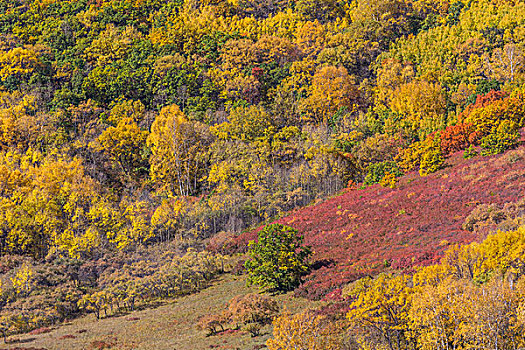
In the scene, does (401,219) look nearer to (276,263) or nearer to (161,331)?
(276,263)

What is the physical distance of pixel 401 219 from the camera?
166 ft

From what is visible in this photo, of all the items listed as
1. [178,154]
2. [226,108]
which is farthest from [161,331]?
[226,108]

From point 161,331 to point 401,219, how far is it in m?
25.8

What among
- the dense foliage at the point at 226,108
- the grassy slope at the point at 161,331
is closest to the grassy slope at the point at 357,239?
the grassy slope at the point at 161,331

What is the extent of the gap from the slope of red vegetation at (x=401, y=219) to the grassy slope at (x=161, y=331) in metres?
7.27

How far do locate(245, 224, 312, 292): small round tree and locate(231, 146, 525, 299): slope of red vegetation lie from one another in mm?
1499

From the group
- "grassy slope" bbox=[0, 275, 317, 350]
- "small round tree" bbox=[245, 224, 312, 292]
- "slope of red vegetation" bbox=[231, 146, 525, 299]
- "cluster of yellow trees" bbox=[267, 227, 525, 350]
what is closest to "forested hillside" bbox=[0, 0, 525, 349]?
"slope of red vegetation" bbox=[231, 146, 525, 299]

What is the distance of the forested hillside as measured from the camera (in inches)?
1951

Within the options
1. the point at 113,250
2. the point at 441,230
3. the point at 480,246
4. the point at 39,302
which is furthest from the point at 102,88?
the point at 480,246

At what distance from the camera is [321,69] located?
314ft

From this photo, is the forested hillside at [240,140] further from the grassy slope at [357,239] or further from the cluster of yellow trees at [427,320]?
the cluster of yellow trees at [427,320]

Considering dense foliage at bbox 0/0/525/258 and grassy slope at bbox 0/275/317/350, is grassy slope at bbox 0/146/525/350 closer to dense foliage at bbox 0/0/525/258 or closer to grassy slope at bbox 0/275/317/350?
grassy slope at bbox 0/275/317/350

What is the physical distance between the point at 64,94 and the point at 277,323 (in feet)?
275

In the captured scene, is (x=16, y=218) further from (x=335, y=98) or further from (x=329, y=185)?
(x=335, y=98)
